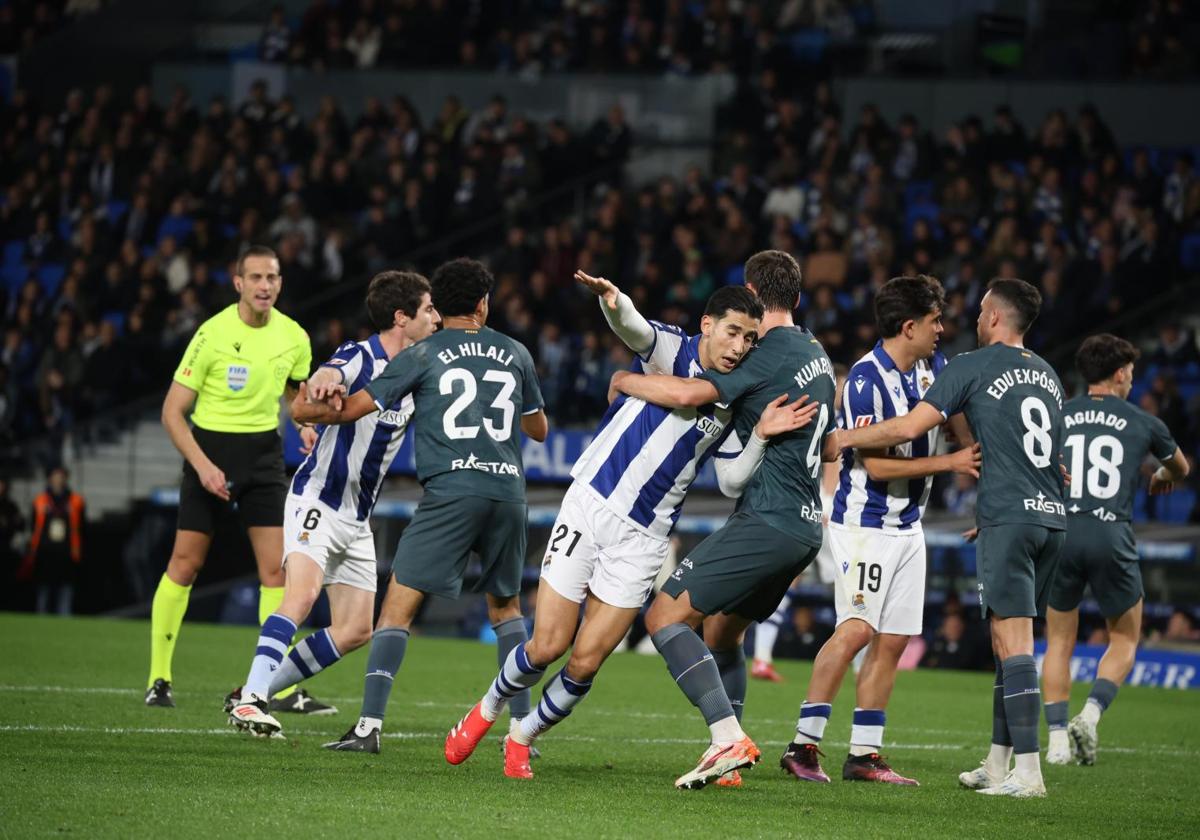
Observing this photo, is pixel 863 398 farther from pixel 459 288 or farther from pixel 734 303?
pixel 459 288

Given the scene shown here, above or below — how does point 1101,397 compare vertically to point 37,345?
above

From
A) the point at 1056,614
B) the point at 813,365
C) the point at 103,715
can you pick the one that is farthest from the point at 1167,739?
the point at 103,715

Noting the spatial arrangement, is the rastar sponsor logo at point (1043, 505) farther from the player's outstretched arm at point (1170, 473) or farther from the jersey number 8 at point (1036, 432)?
the player's outstretched arm at point (1170, 473)

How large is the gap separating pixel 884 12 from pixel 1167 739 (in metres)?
17.1

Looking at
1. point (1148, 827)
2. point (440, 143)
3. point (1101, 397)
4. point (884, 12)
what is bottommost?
point (1148, 827)

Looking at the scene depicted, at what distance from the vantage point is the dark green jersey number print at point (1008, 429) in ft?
25.4

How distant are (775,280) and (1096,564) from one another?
3.30 m

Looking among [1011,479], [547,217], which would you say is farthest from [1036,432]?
[547,217]

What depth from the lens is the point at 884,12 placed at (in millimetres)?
26000

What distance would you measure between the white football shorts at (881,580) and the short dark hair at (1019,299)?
1195 millimetres

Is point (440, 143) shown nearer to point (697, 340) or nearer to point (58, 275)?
point (58, 275)

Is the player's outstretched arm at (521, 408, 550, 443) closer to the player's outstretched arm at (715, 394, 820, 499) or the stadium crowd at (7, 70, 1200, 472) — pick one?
the player's outstretched arm at (715, 394, 820, 499)

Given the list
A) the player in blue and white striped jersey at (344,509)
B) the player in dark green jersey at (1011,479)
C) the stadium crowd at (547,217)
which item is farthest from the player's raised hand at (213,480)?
the stadium crowd at (547,217)

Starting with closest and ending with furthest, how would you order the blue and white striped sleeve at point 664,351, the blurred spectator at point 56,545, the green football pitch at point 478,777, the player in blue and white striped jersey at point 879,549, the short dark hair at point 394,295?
the green football pitch at point 478,777 < the blue and white striped sleeve at point 664,351 < the player in blue and white striped jersey at point 879,549 < the short dark hair at point 394,295 < the blurred spectator at point 56,545
